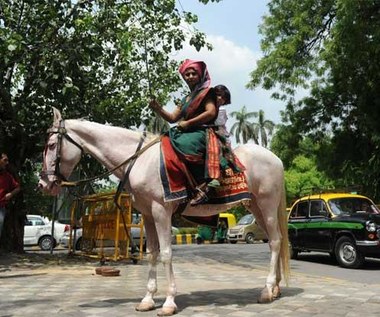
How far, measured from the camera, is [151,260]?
6684 mm

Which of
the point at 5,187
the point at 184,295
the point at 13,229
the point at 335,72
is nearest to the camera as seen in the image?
the point at 184,295

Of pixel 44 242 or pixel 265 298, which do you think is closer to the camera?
pixel 265 298

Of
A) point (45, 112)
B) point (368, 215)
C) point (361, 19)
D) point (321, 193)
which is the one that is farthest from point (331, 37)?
point (45, 112)

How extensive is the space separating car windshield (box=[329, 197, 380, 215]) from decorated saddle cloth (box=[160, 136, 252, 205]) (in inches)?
344

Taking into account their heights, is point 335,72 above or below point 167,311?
above

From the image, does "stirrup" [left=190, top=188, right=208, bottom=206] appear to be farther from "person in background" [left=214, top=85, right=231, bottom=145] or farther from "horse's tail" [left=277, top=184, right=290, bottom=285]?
"horse's tail" [left=277, top=184, right=290, bottom=285]

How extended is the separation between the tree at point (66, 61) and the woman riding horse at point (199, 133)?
3.79 m

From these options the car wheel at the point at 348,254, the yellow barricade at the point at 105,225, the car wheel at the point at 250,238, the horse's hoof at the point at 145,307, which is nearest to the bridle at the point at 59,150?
the horse's hoof at the point at 145,307

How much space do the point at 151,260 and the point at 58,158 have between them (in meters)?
1.67

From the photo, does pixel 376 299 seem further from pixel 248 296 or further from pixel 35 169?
pixel 35 169

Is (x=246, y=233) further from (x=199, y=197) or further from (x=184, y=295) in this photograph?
(x=199, y=197)

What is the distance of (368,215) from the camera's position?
13875 millimetres

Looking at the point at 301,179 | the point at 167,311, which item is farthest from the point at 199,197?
the point at 301,179

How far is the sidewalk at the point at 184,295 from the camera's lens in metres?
6.28
